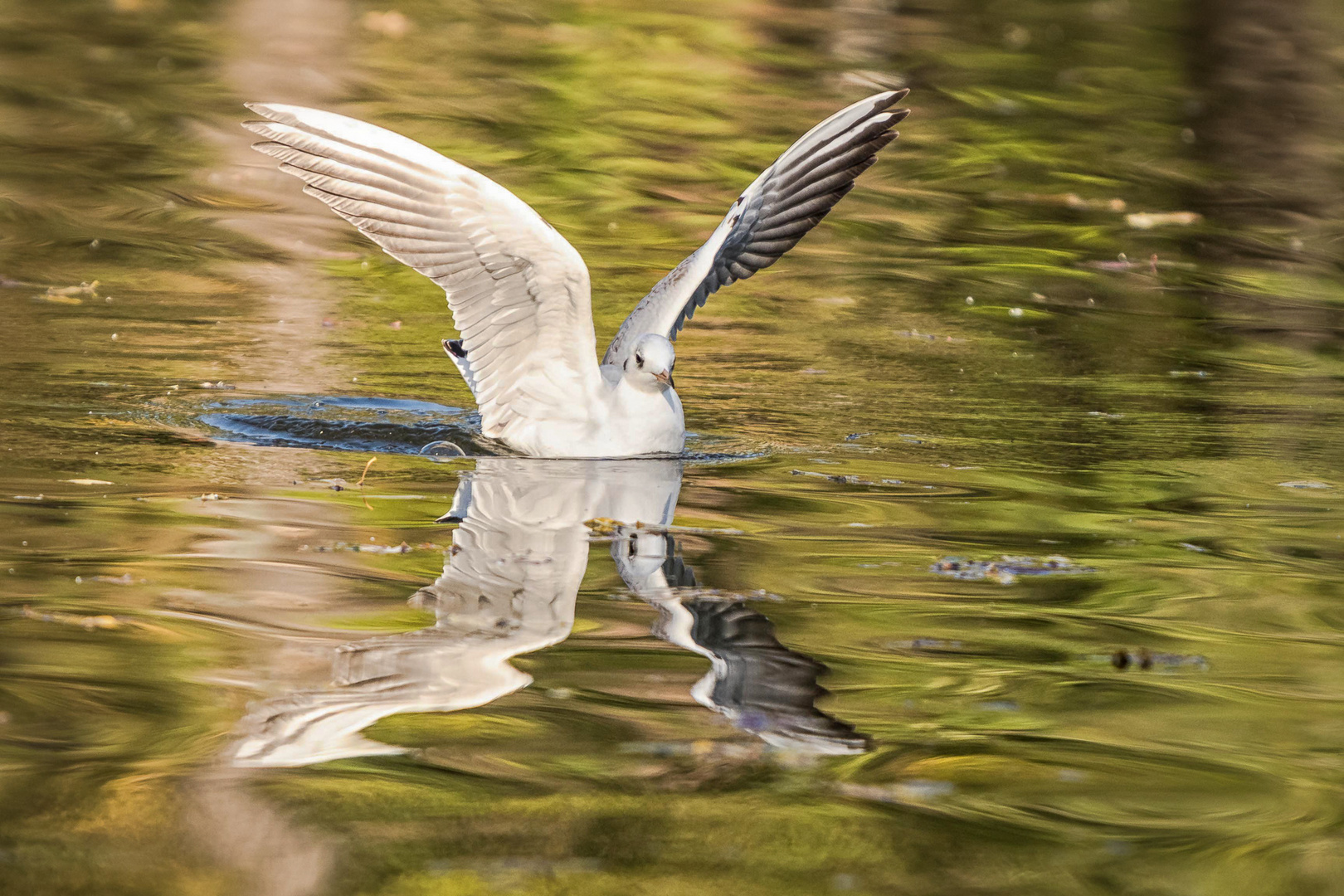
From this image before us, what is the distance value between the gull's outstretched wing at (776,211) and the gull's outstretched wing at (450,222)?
48 cm

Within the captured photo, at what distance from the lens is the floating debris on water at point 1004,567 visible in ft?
22.1

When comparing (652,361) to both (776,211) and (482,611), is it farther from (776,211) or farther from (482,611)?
(482,611)

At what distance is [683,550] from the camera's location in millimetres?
6918

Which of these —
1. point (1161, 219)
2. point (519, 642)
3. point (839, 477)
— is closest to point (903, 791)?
point (519, 642)

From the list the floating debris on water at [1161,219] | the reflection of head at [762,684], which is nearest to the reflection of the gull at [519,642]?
the reflection of head at [762,684]

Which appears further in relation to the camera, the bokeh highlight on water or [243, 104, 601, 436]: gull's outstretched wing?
[243, 104, 601, 436]: gull's outstretched wing

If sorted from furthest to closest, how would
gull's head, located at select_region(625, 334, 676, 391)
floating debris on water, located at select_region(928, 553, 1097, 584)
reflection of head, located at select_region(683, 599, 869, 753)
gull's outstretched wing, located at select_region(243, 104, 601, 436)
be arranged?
gull's head, located at select_region(625, 334, 676, 391), gull's outstretched wing, located at select_region(243, 104, 601, 436), floating debris on water, located at select_region(928, 553, 1097, 584), reflection of head, located at select_region(683, 599, 869, 753)

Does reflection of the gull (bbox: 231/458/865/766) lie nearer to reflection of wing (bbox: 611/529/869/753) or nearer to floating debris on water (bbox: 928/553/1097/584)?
reflection of wing (bbox: 611/529/869/753)

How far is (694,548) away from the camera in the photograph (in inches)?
274

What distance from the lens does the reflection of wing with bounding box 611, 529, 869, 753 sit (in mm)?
5164

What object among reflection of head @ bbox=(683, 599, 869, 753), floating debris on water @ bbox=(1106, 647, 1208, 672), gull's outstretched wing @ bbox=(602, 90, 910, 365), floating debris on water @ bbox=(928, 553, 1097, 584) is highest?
gull's outstretched wing @ bbox=(602, 90, 910, 365)

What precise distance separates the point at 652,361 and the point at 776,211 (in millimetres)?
1436

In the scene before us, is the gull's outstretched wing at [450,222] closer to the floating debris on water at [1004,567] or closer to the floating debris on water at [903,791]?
the floating debris on water at [1004,567]

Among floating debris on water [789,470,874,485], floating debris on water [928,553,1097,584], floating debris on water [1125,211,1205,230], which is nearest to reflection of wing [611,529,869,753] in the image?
floating debris on water [928,553,1097,584]
